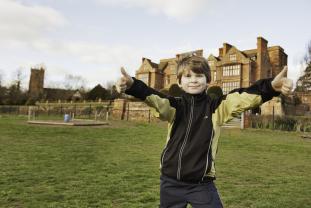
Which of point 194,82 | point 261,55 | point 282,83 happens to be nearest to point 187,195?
point 194,82

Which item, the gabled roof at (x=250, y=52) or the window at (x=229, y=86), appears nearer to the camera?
the window at (x=229, y=86)

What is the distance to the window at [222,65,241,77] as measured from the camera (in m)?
51.6

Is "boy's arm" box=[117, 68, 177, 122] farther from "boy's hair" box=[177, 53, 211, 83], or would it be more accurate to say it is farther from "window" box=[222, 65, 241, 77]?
"window" box=[222, 65, 241, 77]

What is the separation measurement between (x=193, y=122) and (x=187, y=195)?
27.9 inches

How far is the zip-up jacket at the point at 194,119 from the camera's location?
118 inches

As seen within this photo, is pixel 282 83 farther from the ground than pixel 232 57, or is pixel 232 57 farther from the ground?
pixel 232 57

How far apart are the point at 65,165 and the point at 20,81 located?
82.5 meters

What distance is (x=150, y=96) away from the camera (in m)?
3.05

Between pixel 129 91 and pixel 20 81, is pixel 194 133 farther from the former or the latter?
pixel 20 81

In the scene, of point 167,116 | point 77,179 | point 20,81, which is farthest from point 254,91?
point 20,81

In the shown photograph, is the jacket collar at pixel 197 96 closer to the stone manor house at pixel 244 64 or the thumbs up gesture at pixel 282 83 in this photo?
the thumbs up gesture at pixel 282 83

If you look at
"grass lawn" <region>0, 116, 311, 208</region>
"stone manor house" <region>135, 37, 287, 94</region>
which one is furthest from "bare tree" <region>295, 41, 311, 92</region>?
"grass lawn" <region>0, 116, 311, 208</region>

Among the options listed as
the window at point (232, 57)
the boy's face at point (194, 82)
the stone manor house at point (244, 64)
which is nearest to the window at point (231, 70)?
the stone manor house at point (244, 64)

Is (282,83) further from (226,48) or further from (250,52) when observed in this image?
(226,48)
